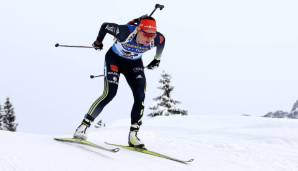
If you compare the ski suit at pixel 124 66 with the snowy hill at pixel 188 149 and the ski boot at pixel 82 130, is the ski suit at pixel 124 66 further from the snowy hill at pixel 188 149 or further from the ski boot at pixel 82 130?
the snowy hill at pixel 188 149

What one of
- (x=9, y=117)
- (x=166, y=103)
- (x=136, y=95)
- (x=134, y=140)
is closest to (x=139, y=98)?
(x=136, y=95)

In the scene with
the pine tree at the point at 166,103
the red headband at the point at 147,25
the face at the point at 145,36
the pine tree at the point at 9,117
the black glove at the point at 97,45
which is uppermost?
the red headband at the point at 147,25

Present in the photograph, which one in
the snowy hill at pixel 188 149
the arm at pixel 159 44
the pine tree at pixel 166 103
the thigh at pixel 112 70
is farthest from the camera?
the pine tree at pixel 166 103

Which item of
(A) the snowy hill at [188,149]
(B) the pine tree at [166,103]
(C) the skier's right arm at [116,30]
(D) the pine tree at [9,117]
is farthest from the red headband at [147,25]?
(D) the pine tree at [9,117]

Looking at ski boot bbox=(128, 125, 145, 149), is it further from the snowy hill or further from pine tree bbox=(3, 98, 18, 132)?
pine tree bbox=(3, 98, 18, 132)

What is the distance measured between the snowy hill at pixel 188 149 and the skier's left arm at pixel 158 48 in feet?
4.77

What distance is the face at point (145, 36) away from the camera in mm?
6535

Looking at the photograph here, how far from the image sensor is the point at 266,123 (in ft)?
32.0

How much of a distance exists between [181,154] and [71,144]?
1.83 m

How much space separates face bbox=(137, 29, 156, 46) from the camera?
654cm

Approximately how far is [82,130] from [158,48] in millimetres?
1958

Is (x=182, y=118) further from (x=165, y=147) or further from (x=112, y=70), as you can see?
(x=112, y=70)

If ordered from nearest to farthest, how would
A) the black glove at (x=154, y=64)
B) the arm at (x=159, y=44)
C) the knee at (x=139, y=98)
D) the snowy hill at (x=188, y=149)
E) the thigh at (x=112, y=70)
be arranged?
1. the snowy hill at (x=188, y=149)
2. the thigh at (x=112, y=70)
3. the knee at (x=139, y=98)
4. the arm at (x=159, y=44)
5. the black glove at (x=154, y=64)

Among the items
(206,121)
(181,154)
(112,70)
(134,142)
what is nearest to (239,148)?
(181,154)
